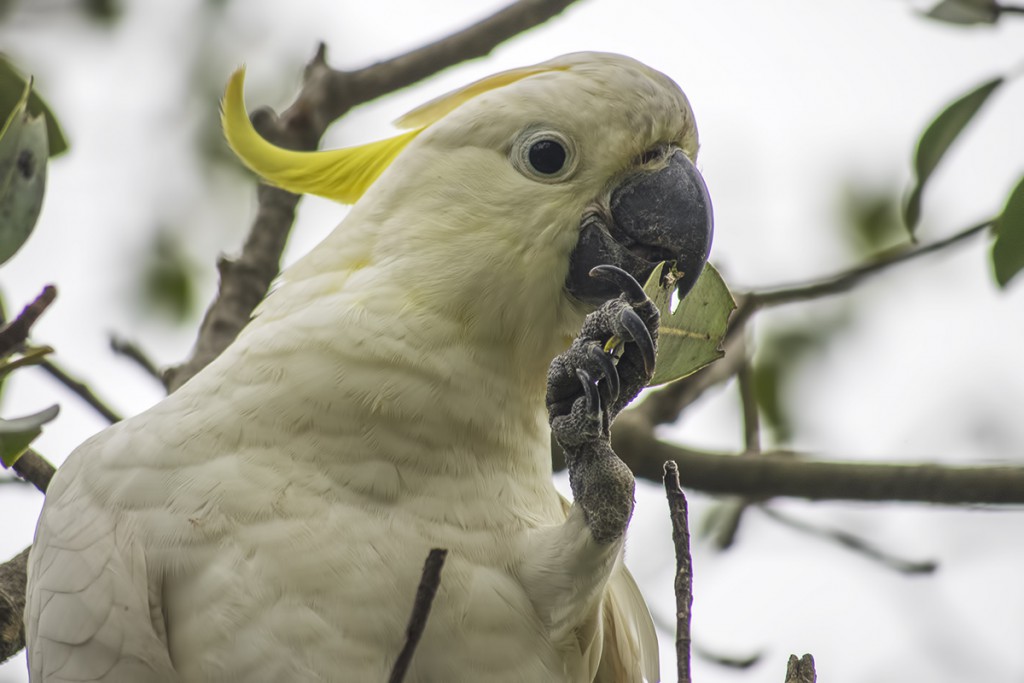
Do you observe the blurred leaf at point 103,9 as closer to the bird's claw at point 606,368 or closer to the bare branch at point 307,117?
the bare branch at point 307,117

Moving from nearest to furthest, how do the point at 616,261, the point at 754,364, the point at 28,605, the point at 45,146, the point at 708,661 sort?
the point at 45,146 → the point at 28,605 → the point at 616,261 → the point at 708,661 → the point at 754,364

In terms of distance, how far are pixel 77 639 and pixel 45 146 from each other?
0.84m

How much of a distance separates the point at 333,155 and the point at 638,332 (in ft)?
3.69

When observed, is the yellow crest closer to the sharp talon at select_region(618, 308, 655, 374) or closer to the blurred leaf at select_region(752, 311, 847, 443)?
the sharp talon at select_region(618, 308, 655, 374)

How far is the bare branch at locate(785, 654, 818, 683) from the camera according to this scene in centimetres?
153

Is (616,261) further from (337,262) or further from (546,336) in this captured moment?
(337,262)

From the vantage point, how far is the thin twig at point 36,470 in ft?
8.30

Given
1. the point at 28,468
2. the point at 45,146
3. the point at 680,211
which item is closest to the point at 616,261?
the point at 680,211

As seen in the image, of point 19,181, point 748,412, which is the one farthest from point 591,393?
point 748,412

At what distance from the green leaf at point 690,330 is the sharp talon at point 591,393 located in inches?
7.2

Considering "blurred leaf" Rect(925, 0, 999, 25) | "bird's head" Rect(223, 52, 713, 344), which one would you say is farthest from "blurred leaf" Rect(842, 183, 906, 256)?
"bird's head" Rect(223, 52, 713, 344)

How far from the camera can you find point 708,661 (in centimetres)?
296

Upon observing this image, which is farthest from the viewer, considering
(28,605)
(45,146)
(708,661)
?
(708,661)

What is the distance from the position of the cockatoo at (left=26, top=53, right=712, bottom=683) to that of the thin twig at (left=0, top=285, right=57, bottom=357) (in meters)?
0.50
